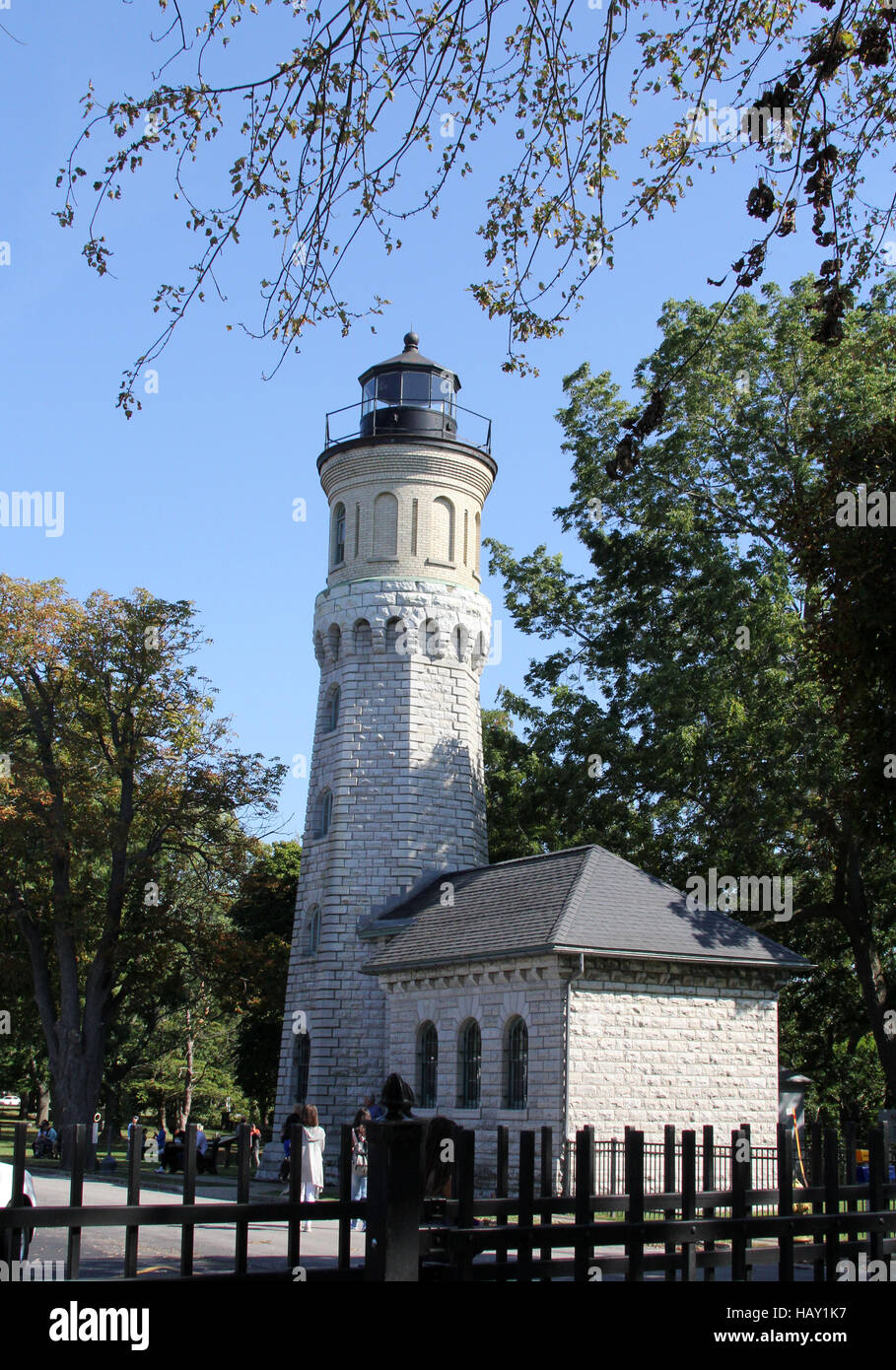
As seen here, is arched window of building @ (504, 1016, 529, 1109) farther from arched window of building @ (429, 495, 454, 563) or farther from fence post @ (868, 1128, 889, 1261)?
fence post @ (868, 1128, 889, 1261)

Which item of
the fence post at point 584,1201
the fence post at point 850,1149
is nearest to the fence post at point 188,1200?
the fence post at point 584,1201

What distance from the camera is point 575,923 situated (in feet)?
77.5

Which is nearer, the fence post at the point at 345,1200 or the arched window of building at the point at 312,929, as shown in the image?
the fence post at the point at 345,1200

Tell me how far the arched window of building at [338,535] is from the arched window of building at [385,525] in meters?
1.30

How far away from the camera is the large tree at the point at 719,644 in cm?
2908

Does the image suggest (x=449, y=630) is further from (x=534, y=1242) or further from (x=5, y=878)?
(x=534, y=1242)

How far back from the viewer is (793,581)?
31109 mm

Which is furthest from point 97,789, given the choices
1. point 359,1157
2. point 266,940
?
point 359,1157

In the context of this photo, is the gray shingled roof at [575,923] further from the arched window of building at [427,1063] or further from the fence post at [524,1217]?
the fence post at [524,1217]

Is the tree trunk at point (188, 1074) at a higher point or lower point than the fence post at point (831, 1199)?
lower

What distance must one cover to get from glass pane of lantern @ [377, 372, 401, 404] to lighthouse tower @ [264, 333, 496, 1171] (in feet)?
0.12

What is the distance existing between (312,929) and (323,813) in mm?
2806

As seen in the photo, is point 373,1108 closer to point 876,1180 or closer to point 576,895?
point 576,895

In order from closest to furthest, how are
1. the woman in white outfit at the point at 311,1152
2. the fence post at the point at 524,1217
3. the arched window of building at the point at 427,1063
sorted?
the fence post at the point at 524,1217 < the woman in white outfit at the point at 311,1152 < the arched window of building at the point at 427,1063
